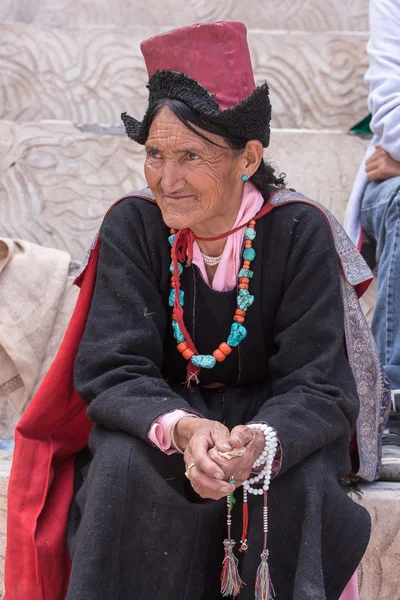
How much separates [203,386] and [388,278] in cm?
97

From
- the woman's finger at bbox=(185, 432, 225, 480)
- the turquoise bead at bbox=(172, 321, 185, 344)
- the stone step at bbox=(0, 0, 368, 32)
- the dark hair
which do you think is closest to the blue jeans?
the turquoise bead at bbox=(172, 321, 185, 344)

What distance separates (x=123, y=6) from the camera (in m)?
4.27

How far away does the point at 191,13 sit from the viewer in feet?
14.1

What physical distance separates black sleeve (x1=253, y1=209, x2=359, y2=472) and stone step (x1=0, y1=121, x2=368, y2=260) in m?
1.58

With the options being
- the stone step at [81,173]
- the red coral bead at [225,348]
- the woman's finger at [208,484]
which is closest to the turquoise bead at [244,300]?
the red coral bead at [225,348]

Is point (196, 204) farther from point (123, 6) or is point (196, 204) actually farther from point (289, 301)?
point (123, 6)

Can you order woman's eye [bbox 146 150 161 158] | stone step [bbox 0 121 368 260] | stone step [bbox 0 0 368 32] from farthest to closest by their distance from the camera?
Answer: 1. stone step [bbox 0 0 368 32]
2. stone step [bbox 0 121 368 260]
3. woman's eye [bbox 146 150 161 158]

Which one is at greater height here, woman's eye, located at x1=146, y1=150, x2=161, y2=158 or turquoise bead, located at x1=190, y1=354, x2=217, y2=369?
woman's eye, located at x1=146, y1=150, x2=161, y2=158

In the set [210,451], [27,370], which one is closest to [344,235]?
[210,451]

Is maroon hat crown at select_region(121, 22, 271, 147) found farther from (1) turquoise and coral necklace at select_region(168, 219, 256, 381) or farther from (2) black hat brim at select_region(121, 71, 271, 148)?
(1) turquoise and coral necklace at select_region(168, 219, 256, 381)

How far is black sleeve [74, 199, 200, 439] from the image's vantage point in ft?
6.50

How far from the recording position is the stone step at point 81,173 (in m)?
3.73

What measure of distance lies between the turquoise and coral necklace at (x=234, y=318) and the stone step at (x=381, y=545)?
0.60m

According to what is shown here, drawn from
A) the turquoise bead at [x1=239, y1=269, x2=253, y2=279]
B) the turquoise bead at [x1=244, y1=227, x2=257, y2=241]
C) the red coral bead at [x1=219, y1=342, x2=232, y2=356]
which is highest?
the turquoise bead at [x1=244, y1=227, x2=257, y2=241]
